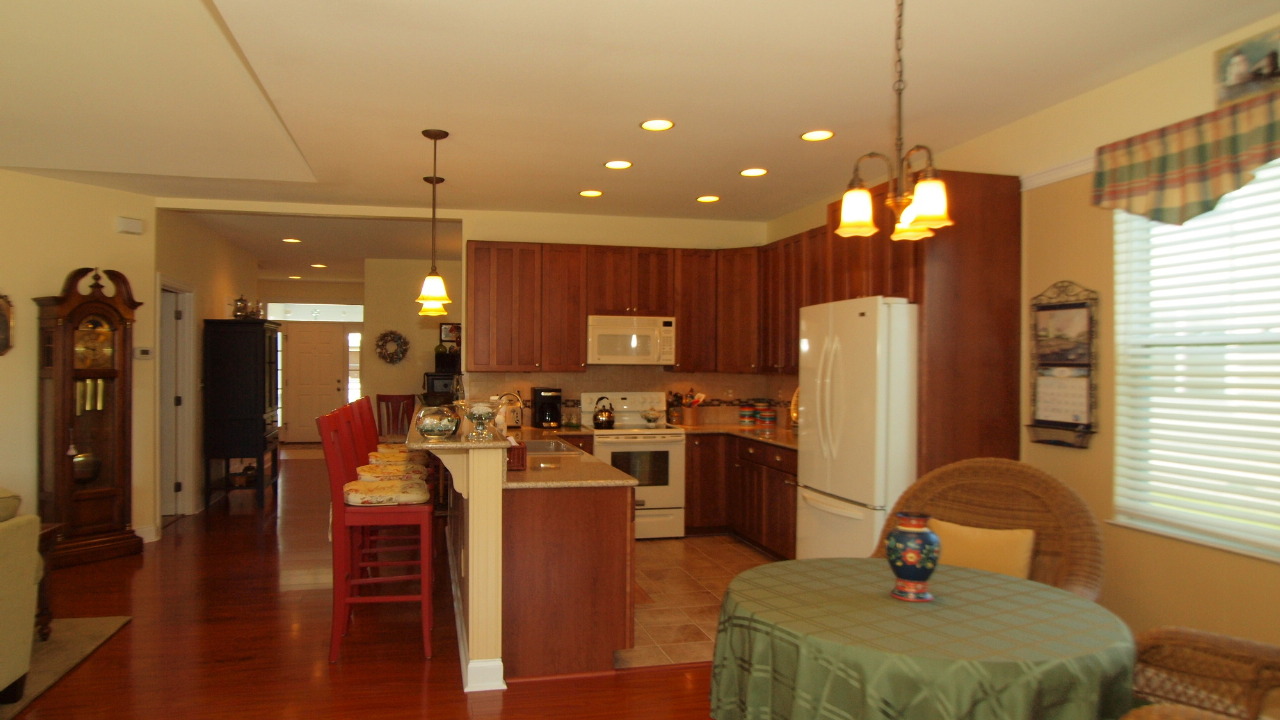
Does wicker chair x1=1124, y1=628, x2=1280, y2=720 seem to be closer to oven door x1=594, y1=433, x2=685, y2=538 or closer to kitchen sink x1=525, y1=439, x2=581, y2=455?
kitchen sink x1=525, y1=439, x2=581, y2=455

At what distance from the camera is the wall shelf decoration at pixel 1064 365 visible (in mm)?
3357

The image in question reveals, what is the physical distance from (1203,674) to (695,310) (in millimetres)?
4579

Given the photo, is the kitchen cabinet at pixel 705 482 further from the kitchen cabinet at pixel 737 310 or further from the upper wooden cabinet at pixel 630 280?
the upper wooden cabinet at pixel 630 280

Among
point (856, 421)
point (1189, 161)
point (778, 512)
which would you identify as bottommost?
point (778, 512)

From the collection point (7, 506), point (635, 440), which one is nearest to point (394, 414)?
point (635, 440)

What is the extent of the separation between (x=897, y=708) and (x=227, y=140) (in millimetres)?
4367

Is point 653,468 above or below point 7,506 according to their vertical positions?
below

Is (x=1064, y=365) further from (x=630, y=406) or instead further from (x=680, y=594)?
(x=630, y=406)

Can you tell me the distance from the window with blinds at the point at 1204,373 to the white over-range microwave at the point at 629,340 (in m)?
3.43

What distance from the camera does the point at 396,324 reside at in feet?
30.9

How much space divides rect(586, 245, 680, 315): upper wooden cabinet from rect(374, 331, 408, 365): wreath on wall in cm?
422

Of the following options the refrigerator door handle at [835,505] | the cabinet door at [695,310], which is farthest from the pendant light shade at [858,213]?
the cabinet door at [695,310]

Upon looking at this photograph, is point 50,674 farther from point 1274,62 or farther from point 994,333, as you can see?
point 1274,62

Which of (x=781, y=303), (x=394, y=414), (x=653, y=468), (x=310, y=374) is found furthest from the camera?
(x=310, y=374)
